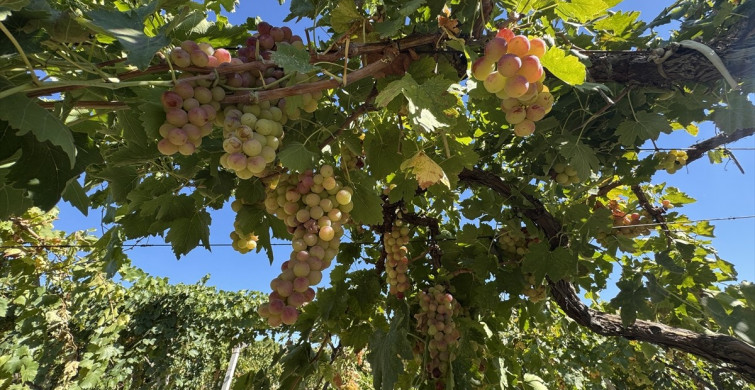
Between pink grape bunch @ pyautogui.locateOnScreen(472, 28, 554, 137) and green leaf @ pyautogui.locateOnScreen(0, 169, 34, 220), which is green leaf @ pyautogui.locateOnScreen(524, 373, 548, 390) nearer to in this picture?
pink grape bunch @ pyautogui.locateOnScreen(472, 28, 554, 137)

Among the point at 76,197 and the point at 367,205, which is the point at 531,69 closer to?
the point at 367,205

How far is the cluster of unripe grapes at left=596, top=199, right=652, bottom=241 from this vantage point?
2.49m

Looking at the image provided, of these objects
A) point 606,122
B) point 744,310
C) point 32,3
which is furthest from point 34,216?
point 744,310

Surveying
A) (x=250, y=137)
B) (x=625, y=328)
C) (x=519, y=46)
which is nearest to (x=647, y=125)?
(x=519, y=46)

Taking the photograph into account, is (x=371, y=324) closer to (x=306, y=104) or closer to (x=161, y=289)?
(x=306, y=104)

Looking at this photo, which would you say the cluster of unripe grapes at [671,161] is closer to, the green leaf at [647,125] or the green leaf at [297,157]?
the green leaf at [647,125]

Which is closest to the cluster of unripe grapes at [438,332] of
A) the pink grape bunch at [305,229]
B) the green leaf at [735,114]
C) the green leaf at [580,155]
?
the green leaf at [580,155]

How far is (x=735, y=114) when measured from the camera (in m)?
1.68

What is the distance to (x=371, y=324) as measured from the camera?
2.54m

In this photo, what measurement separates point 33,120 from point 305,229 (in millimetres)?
675

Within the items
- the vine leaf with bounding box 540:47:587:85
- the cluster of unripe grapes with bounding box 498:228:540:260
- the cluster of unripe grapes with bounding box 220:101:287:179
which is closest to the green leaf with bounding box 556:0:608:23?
the vine leaf with bounding box 540:47:587:85

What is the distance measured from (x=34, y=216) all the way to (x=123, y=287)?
1.76 metres

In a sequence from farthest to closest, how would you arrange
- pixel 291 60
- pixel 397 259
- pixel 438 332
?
pixel 397 259 → pixel 438 332 → pixel 291 60

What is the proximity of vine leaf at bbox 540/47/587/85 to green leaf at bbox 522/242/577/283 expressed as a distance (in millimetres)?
1304
